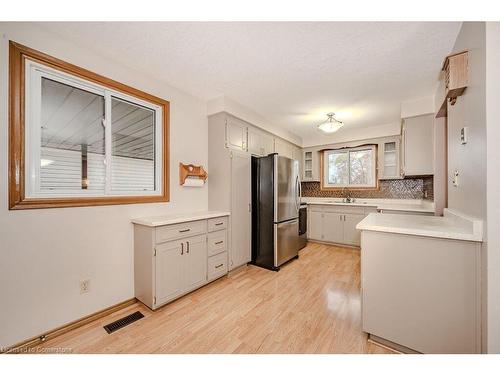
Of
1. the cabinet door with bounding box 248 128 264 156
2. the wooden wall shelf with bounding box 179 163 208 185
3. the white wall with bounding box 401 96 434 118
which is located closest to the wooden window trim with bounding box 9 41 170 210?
the wooden wall shelf with bounding box 179 163 208 185

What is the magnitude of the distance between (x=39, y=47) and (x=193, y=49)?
3.95 ft

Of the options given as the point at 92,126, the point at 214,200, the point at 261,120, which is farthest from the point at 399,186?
A: the point at 92,126

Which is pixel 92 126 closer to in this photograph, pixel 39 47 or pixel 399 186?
pixel 39 47

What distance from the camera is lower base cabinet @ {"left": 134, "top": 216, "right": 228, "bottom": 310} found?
6.63 feet

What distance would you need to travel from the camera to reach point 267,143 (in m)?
3.84

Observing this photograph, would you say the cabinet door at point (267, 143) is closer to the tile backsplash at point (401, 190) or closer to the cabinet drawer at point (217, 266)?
the cabinet drawer at point (217, 266)

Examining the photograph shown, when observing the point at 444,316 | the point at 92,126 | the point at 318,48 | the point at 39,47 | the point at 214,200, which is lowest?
the point at 444,316

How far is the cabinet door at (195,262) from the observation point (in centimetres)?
229

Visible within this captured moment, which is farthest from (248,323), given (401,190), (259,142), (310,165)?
(310,165)

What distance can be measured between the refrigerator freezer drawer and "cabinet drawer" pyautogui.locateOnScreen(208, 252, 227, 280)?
0.81m

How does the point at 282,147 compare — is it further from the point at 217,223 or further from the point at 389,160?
the point at 217,223

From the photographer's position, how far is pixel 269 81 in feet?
8.08

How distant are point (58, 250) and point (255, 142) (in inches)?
110

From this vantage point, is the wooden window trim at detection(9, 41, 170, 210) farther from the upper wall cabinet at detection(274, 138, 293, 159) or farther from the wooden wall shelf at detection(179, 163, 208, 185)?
the upper wall cabinet at detection(274, 138, 293, 159)
